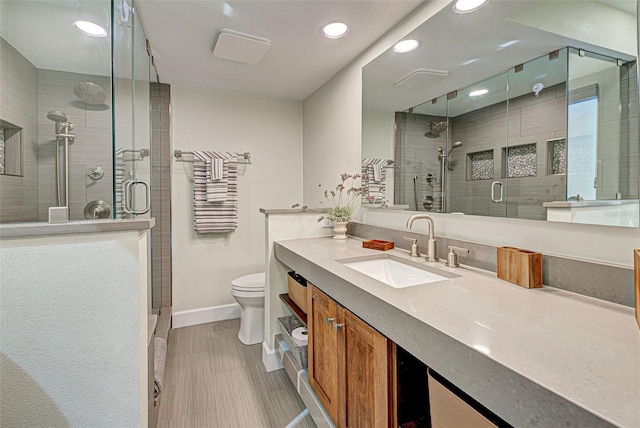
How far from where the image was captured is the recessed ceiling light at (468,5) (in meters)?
1.41

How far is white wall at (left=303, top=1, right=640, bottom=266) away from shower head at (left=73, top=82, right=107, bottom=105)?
62.8 inches

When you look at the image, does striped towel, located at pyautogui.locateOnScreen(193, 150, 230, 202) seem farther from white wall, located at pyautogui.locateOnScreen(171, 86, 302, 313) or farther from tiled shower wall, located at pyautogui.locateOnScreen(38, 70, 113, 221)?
tiled shower wall, located at pyautogui.locateOnScreen(38, 70, 113, 221)

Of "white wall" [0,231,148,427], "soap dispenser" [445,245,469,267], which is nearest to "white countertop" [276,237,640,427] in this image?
"soap dispenser" [445,245,469,267]

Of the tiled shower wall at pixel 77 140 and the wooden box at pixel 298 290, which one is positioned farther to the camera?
the wooden box at pixel 298 290

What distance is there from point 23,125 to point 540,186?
6.50 ft

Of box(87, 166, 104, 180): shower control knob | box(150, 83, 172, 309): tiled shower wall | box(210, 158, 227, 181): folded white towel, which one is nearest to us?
box(87, 166, 104, 180): shower control knob

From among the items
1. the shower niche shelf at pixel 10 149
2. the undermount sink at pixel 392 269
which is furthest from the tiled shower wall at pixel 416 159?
the shower niche shelf at pixel 10 149

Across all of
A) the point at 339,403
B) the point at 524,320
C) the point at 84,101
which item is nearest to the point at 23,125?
the point at 84,101

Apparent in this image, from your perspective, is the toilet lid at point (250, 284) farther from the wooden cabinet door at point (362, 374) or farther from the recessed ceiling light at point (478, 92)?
the recessed ceiling light at point (478, 92)

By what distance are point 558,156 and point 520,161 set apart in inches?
5.5

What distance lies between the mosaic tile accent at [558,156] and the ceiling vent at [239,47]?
178 centimetres

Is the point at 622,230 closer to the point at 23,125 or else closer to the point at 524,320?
the point at 524,320

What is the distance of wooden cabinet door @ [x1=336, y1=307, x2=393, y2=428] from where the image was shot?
1.01 metres

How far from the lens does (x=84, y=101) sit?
49.6 inches
